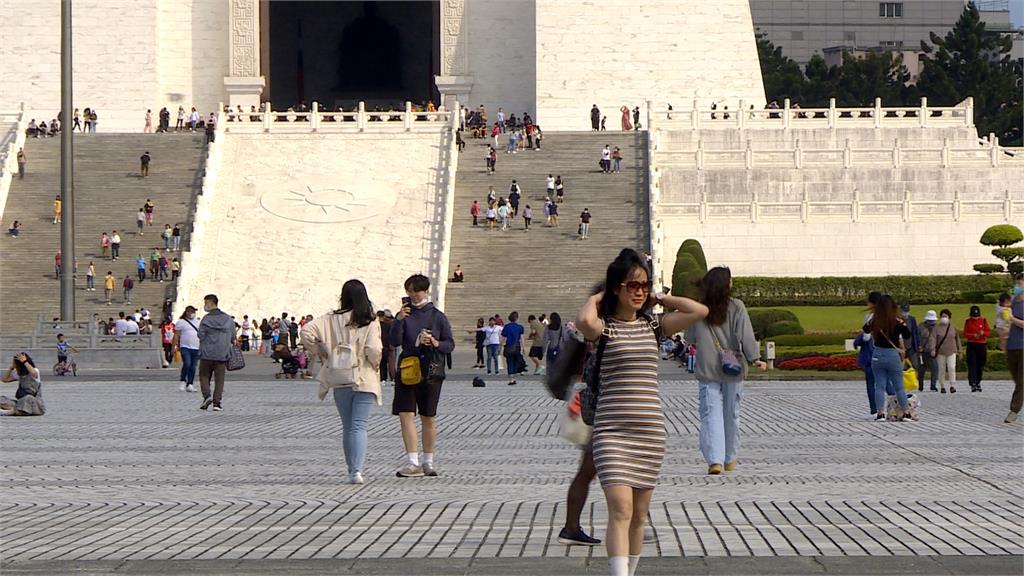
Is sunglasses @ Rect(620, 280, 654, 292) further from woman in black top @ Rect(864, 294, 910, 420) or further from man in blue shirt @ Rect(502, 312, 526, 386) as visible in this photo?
man in blue shirt @ Rect(502, 312, 526, 386)

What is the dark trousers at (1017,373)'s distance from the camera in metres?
15.6

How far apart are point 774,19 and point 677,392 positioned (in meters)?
72.0

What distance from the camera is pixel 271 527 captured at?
348 inches

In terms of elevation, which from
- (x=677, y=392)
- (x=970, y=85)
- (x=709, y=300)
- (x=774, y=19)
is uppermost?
(x=774, y=19)

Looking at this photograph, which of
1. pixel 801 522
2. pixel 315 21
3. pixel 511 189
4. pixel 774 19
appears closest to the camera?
pixel 801 522

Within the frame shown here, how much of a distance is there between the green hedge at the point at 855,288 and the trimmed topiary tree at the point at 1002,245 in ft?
0.92

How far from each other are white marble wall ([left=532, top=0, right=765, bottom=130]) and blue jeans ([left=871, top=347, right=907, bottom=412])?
38.8m

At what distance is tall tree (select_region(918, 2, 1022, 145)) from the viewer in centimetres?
6625

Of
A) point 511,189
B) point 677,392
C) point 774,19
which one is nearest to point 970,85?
point 774,19

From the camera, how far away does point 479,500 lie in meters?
9.88

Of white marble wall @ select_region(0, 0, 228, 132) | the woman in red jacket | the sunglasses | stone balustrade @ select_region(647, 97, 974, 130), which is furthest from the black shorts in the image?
white marble wall @ select_region(0, 0, 228, 132)

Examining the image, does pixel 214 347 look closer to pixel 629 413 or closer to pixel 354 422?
pixel 354 422

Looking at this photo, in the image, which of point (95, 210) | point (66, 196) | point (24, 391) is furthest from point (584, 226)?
point (24, 391)

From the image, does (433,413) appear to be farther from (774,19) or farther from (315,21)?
(774,19)
